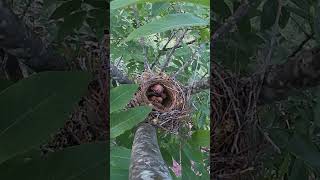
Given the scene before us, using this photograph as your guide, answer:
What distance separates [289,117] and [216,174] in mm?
193

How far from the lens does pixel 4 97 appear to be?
368 mm

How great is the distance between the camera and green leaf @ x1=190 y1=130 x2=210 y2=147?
5.36 feet

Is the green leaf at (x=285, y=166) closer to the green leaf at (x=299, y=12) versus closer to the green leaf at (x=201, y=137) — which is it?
the green leaf at (x=299, y=12)

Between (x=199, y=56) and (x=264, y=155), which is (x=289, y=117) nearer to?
(x=264, y=155)

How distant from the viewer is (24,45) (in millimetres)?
542

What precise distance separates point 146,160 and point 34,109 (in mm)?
797

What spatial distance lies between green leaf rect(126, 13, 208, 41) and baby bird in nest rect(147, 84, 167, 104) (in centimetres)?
38

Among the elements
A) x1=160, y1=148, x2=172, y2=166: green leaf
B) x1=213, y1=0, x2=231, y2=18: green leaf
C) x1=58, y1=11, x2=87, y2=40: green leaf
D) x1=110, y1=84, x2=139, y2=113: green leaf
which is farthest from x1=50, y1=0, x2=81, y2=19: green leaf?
x1=160, y1=148, x2=172, y2=166: green leaf

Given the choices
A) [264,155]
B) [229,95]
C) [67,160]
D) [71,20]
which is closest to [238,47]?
[229,95]

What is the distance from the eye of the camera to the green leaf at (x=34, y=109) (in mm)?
353

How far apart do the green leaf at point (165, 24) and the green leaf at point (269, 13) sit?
1.51ft

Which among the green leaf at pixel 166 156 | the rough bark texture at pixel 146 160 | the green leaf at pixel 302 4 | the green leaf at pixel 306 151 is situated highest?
the green leaf at pixel 302 4

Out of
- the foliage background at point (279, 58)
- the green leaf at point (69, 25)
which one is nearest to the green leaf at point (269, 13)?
the foliage background at point (279, 58)

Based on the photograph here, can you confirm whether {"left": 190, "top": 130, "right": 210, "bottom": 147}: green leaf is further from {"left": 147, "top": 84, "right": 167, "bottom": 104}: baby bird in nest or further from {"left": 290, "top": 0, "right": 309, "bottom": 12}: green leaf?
{"left": 290, "top": 0, "right": 309, "bottom": 12}: green leaf
